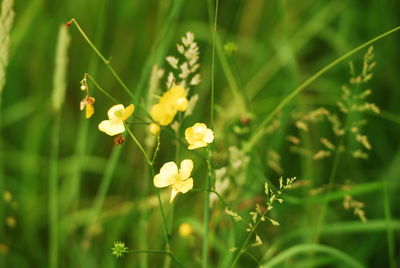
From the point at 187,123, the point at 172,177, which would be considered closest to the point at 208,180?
the point at 172,177

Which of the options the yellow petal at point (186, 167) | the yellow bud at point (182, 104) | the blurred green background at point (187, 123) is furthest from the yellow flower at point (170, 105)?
the blurred green background at point (187, 123)

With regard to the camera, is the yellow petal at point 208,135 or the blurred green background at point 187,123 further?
the blurred green background at point 187,123

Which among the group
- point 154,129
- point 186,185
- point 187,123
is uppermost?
point 187,123

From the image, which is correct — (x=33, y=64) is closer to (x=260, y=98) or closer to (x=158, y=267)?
(x=260, y=98)

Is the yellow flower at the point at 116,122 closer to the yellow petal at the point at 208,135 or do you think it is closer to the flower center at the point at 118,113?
the flower center at the point at 118,113

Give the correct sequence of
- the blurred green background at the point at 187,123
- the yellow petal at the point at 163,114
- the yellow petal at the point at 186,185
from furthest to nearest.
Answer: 1. the blurred green background at the point at 187,123
2. the yellow petal at the point at 163,114
3. the yellow petal at the point at 186,185

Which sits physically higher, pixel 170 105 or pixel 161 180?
pixel 170 105

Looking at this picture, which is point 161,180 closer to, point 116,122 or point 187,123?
point 116,122
